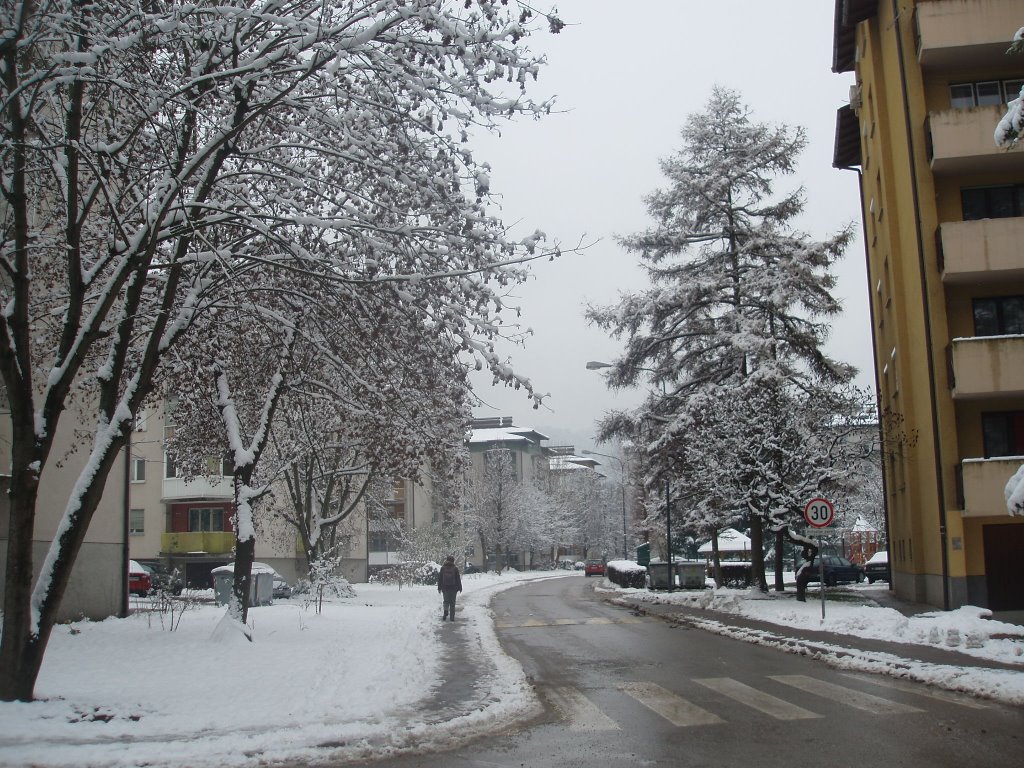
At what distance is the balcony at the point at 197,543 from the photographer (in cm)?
5078

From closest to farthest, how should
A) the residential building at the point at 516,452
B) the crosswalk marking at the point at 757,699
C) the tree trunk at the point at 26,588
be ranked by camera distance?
1. the tree trunk at the point at 26,588
2. the crosswalk marking at the point at 757,699
3. the residential building at the point at 516,452

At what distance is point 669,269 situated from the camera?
3234 cm

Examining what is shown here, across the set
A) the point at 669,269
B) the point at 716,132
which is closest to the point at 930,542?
the point at 669,269

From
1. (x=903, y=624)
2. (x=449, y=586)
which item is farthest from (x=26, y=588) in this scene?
(x=449, y=586)

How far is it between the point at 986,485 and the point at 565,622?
10.4 meters

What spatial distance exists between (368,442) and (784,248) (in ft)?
62.7

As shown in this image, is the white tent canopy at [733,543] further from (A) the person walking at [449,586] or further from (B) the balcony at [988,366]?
(B) the balcony at [988,366]

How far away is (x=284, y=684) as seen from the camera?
11.5m

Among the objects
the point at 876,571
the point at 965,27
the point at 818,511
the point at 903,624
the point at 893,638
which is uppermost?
the point at 965,27

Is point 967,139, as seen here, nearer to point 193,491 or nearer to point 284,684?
point 284,684

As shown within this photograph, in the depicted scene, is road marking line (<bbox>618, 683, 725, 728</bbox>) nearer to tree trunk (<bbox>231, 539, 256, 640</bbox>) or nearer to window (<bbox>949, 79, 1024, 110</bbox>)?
tree trunk (<bbox>231, 539, 256, 640</bbox>)

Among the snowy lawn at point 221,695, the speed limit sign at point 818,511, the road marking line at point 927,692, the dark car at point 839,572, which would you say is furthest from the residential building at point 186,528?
the road marking line at point 927,692

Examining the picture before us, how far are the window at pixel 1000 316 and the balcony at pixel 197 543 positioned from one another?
3948 centimetres

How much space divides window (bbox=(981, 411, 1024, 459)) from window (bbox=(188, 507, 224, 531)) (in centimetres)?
4161
